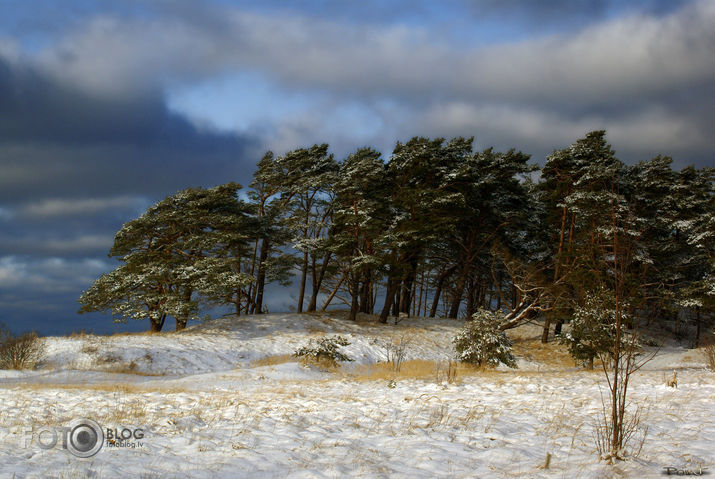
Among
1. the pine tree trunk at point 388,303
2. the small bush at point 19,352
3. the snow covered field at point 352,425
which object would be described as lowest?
the small bush at point 19,352

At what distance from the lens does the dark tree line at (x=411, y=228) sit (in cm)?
2489

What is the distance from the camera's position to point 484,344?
1605cm

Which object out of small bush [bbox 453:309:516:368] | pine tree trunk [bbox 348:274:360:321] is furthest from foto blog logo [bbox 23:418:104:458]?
pine tree trunk [bbox 348:274:360:321]

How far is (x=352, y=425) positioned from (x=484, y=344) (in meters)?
9.84

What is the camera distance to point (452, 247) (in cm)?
3347

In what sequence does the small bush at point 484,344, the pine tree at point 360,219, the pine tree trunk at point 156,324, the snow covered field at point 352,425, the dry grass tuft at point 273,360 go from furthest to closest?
1. the pine tree at point 360,219
2. the pine tree trunk at point 156,324
3. the dry grass tuft at point 273,360
4. the small bush at point 484,344
5. the snow covered field at point 352,425

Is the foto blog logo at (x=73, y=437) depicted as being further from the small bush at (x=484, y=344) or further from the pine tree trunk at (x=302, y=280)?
the pine tree trunk at (x=302, y=280)

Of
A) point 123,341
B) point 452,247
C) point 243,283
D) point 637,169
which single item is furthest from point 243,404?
point 637,169

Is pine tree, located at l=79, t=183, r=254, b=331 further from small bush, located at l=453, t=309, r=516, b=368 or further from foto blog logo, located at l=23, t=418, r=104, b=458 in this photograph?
foto blog logo, located at l=23, t=418, r=104, b=458

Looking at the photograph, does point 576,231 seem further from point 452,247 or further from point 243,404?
point 243,404

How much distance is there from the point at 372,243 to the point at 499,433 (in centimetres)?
2153

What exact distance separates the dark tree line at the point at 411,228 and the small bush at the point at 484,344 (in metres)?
8.45

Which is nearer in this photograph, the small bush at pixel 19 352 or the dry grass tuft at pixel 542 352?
the small bush at pixel 19 352

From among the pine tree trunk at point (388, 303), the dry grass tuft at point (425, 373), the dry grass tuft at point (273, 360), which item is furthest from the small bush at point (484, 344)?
the pine tree trunk at point (388, 303)
